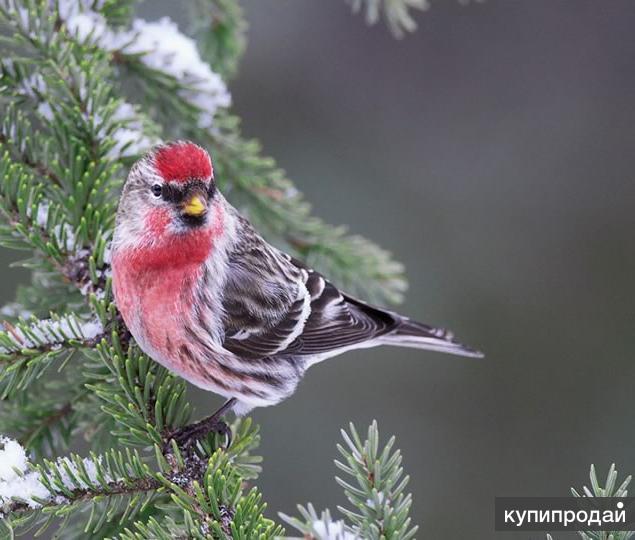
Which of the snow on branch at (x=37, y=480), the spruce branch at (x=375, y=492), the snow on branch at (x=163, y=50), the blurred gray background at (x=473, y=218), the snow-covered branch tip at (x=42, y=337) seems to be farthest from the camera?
the blurred gray background at (x=473, y=218)

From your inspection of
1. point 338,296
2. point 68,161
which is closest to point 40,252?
point 68,161

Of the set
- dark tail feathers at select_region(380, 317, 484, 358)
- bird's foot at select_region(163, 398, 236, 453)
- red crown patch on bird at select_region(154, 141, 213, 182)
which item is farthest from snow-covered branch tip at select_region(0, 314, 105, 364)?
dark tail feathers at select_region(380, 317, 484, 358)

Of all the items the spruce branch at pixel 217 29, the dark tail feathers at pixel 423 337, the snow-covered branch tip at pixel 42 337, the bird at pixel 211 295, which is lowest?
the snow-covered branch tip at pixel 42 337

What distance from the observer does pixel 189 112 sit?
201 centimetres

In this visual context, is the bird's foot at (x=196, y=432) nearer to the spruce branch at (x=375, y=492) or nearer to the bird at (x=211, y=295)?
the bird at (x=211, y=295)

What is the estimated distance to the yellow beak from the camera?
1.69 meters

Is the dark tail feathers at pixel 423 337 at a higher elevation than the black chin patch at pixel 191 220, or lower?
higher

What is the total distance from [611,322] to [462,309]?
672 millimetres

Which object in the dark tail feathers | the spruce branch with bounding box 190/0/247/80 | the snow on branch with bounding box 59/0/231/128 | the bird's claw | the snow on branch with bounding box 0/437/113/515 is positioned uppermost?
the spruce branch with bounding box 190/0/247/80

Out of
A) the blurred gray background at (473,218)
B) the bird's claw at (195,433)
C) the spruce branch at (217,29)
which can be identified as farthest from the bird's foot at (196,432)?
the blurred gray background at (473,218)

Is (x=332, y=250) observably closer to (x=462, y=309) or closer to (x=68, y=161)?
(x=68, y=161)

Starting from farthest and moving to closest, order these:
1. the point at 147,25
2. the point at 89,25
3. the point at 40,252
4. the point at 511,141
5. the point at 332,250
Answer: the point at 511,141 < the point at 332,250 < the point at 147,25 < the point at 89,25 < the point at 40,252

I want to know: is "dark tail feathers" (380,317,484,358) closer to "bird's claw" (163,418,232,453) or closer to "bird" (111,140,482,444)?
"bird" (111,140,482,444)

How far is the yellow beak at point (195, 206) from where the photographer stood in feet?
5.56
